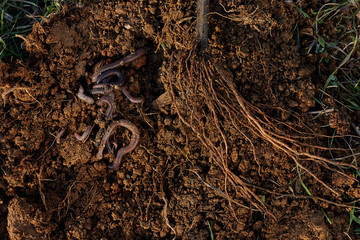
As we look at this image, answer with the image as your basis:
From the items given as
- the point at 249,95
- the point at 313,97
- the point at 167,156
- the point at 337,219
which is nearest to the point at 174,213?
the point at 167,156

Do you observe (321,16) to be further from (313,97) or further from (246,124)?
(246,124)

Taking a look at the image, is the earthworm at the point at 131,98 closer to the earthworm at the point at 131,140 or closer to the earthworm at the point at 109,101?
the earthworm at the point at 109,101

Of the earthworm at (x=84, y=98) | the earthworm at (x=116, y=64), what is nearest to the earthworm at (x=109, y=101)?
the earthworm at (x=84, y=98)

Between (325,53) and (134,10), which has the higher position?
(134,10)

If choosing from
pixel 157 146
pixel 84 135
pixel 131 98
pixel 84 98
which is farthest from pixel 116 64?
pixel 157 146

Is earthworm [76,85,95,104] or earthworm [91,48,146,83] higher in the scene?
earthworm [91,48,146,83]

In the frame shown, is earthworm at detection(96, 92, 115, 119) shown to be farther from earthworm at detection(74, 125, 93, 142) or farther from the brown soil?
earthworm at detection(74, 125, 93, 142)

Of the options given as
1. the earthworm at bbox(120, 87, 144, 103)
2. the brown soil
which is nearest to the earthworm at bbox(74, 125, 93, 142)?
the brown soil

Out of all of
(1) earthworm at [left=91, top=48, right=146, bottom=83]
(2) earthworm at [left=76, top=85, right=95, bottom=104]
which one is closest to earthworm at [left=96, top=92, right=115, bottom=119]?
(2) earthworm at [left=76, top=85, right=95, bottom=104]

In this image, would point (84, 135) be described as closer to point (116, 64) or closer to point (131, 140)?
point (131, 140)
